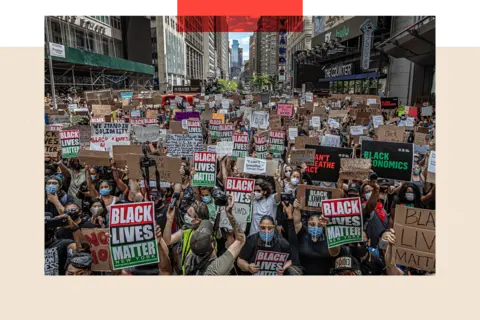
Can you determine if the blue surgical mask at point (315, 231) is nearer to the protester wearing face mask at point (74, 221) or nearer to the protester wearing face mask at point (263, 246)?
the protester wearing face mask at point (263, 246)

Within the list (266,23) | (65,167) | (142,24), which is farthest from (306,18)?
(266,23)

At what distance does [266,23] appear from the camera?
149 m

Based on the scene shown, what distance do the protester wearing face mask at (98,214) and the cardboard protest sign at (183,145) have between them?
7.61 feet

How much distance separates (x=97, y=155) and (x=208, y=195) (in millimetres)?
1993

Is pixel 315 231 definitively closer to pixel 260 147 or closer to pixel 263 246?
pixel 263 246

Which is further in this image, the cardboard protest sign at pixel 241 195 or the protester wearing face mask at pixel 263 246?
the cardboard protest sign at pixel 241 195

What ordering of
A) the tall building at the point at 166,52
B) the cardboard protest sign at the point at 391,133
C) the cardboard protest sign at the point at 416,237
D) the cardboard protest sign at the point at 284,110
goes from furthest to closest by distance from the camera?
the tall building at the point at 166,52 → the cardboard protest sign at the point at 284,110 → the cardboard protest sign at the point at 391,133 → the cardboard protest sign at the point at 416,237

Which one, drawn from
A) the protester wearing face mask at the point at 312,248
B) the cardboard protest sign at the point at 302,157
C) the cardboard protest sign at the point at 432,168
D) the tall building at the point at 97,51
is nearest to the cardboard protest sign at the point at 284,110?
the cardboard protest sign at the point at 302,157

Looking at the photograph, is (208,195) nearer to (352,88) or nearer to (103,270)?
(103,270)

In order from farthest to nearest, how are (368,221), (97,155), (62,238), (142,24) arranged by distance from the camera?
(142,24)
(97,155)
(368,221)
(62,238)

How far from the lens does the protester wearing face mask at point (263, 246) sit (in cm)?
436

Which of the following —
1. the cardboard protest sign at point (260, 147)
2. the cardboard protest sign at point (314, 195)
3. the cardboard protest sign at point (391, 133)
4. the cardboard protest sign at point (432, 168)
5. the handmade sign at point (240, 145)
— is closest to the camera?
the cardboard protest sign at point (314, 195)

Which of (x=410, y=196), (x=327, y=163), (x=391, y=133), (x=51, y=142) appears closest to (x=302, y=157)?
(x=327, y=163)

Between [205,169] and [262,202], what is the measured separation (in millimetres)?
1056
